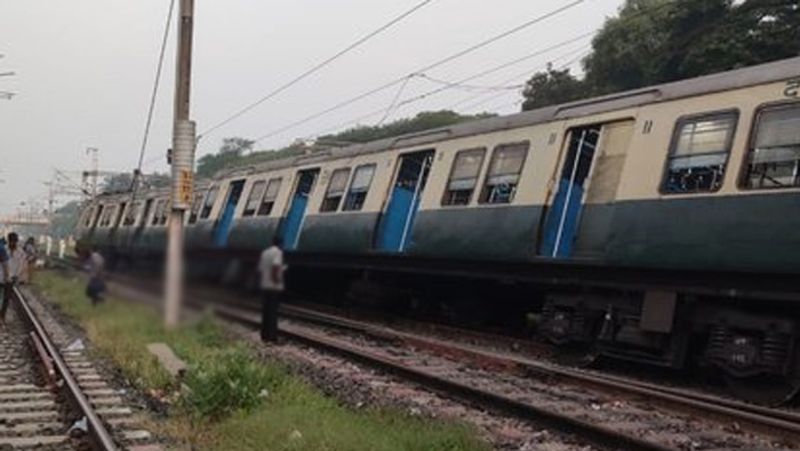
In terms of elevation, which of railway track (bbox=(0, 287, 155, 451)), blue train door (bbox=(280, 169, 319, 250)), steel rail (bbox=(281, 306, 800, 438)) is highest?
blue train door (bbox=(280, 169, 319, 250))

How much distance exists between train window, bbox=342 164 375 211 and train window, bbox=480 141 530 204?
3.63 metres

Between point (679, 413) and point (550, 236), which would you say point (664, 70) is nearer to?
point (550, 236)

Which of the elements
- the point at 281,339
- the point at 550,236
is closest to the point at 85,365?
the point at 281,339

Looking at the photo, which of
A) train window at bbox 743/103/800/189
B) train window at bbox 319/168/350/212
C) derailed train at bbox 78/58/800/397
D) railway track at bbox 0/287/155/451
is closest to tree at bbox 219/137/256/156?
derailed train at bbox 78/58/800/397

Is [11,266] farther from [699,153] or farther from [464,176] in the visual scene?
[699,153]

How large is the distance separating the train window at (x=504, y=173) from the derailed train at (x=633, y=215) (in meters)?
0.03

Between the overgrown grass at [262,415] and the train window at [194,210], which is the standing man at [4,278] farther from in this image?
the train window at [194,210]

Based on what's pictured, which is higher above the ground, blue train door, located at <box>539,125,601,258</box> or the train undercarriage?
blue train door, located at <box>539,125,601,258</box>

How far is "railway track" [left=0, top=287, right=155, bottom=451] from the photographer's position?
7.77 m

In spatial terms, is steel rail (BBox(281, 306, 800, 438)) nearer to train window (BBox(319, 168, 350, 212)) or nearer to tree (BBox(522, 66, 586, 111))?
train window (BBox(319, 168, 350, 212))

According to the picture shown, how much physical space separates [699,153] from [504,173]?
3.69m

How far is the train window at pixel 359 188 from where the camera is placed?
17.0 m

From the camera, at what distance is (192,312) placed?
3314mm

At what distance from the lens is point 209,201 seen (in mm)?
5676
